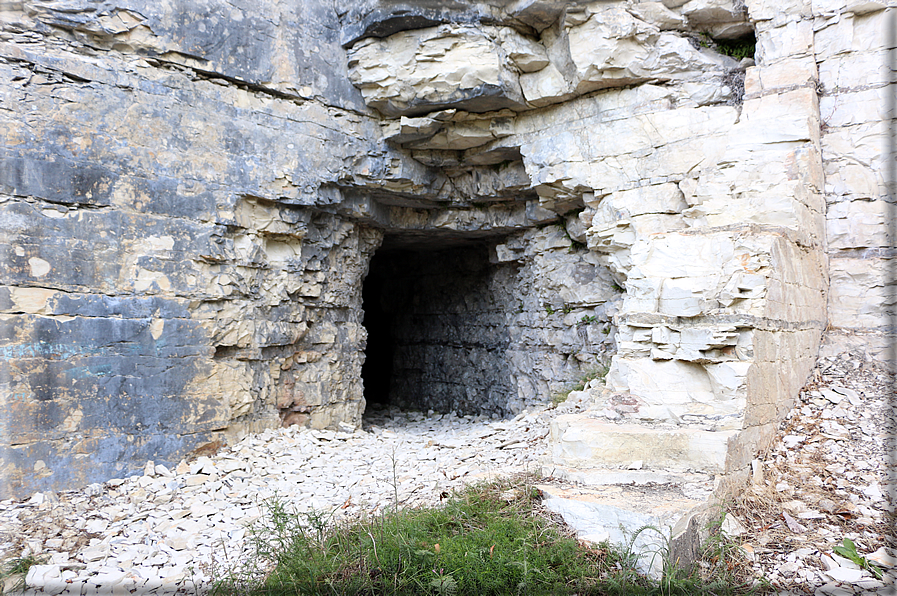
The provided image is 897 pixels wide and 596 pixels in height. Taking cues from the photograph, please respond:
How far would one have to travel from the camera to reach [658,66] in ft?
18.4

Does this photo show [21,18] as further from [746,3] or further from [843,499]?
[843,499]

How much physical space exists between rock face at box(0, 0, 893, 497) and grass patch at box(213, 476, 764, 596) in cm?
75

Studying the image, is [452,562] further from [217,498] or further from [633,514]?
[217,498]

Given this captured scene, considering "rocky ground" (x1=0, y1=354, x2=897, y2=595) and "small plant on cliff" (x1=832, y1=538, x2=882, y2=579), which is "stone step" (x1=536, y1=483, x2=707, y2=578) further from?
"small plant on cliff" (x1=832, y1=538, x2=882, y2=579)

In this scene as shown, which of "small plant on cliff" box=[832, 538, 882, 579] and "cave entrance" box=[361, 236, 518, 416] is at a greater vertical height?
"cave entrance" box=[361, 236, 518, 416]

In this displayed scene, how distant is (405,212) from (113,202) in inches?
135

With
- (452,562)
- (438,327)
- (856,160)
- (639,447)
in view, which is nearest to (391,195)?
(438,327)

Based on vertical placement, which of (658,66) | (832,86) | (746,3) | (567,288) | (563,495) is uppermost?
(746,3)

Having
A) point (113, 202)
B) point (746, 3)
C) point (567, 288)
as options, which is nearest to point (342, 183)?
point (113, 202)

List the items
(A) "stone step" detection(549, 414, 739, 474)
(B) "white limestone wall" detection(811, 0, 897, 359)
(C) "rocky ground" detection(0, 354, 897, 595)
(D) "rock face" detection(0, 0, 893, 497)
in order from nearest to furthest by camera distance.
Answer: (C) "rocky ground" detection(0, 354, 897, 595) → (A) "stone step" detection(549, 414, 739, 474) → (D) "rock face" detection(0, 0, 893, 497) → (B) "white limestone wall" detection(811, 0, 897, 359)

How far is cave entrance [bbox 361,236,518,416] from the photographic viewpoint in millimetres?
8625

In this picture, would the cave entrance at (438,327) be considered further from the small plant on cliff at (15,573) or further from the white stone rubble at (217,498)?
the small plant on cliff at (15,573)

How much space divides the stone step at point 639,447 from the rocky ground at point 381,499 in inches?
12.4

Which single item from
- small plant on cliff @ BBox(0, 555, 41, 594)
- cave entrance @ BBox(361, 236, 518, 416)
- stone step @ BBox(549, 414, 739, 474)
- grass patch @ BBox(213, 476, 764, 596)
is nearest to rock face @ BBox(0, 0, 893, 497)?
stone step @ BBox(549, 414, 739, 474)
